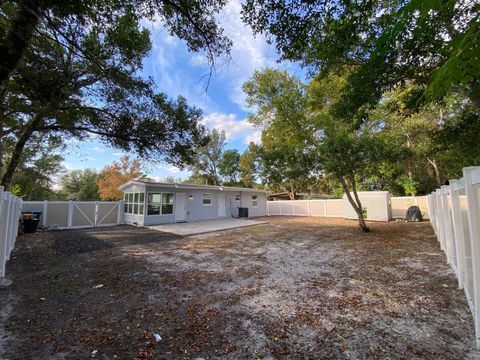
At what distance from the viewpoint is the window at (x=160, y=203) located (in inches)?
542

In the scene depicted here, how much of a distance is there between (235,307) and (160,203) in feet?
38.5

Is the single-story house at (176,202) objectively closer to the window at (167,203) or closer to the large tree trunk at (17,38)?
the window at (167,203)

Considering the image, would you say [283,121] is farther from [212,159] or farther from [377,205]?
[212,159]

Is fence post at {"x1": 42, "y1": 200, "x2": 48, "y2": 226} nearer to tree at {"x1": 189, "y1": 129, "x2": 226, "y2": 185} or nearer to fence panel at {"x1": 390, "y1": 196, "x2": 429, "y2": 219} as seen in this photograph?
fence panel at {"x1": 390, "y1": 196, "x2": 429, "y2": 219}

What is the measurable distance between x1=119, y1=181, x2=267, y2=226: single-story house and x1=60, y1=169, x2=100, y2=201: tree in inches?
793

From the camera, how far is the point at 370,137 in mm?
8953

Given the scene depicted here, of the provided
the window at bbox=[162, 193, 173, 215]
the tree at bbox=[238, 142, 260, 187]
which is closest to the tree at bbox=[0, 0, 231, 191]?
the window at bbox=[162, 193, 173, 215]

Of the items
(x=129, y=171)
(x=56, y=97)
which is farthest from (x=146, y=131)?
(x=129, y=171)

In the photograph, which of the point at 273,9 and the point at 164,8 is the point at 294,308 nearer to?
the point at 273,9

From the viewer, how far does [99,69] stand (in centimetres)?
506

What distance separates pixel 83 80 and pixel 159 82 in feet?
7.11

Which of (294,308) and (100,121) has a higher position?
(100,121)

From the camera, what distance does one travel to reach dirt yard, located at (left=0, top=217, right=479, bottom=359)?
Answer: 2551 mm

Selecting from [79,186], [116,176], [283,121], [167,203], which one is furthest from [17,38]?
[79,186]
